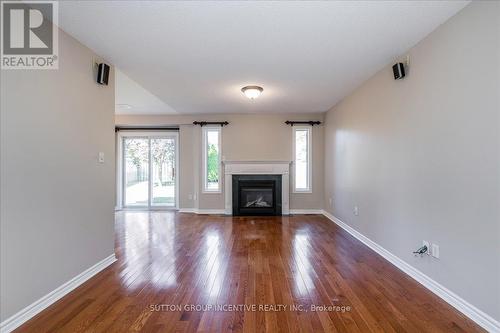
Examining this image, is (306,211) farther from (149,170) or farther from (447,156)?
(149,170)

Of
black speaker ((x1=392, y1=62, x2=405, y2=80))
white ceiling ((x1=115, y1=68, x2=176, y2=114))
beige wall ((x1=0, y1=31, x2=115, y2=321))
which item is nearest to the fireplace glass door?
white ceiling ((x1=115, y1=68, x2=176, y2=114))

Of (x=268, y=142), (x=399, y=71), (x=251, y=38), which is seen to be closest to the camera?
(x=251, y=38)

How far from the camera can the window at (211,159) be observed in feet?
19.8

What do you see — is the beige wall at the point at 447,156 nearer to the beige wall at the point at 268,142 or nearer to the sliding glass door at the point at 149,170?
the beige wall at the point at 268,142

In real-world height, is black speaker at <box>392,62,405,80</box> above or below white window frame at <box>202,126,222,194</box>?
above

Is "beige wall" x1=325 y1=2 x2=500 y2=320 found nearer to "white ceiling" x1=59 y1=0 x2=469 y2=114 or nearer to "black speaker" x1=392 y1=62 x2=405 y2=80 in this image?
"black speaker" x1=392 y1=62 x2=405 y2=80

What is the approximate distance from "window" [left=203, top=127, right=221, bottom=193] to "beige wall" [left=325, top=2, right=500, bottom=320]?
3557mm

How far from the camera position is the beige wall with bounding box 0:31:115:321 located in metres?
1.78

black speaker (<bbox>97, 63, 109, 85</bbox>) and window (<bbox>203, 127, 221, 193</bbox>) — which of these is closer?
black speaker (<bbox>97, 63, 109, 85</bbox>)

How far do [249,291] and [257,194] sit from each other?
12.3 feet

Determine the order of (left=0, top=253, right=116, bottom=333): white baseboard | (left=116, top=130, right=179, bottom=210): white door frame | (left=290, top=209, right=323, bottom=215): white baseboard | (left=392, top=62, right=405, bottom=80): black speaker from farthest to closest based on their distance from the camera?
(left=116, top=130, right=179, bottom=210): white door frame, (left=290, top=209, right=323, bottom=215): white baseboard, (left=392, top=62, right=405, bottom=80): black speaker, (left=0, top=253, right=116, bottom=333): white baseboard

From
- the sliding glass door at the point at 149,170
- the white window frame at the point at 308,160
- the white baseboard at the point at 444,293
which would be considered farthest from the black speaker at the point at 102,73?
the white window frame at the point at 308,160

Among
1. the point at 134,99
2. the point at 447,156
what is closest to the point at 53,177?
the point at 134,99

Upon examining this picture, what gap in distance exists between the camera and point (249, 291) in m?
2.25
